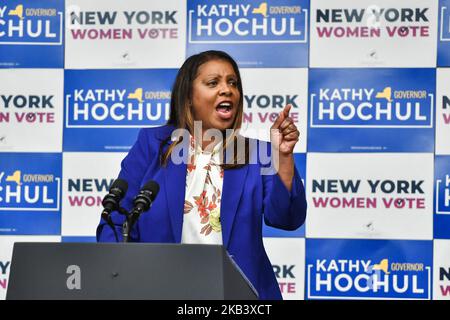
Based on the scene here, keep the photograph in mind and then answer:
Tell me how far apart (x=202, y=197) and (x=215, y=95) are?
0.41m

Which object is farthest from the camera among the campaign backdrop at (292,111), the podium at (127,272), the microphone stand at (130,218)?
Answer: the campaign backdrop at (292,111)

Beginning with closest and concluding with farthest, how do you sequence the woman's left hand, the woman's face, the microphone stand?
1. the microphone stand
2. the woman's left hand
3. the woman's face

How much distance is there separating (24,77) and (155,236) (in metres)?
2.03

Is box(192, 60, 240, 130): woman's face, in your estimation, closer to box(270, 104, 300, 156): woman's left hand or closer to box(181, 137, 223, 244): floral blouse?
box(181, 137, 223, 244): floral blouse

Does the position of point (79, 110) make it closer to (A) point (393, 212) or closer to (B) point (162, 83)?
(B) point (162, 83)

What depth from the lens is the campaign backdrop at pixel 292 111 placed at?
4.06 metres

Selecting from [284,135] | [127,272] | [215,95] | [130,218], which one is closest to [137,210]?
A: [130,218]

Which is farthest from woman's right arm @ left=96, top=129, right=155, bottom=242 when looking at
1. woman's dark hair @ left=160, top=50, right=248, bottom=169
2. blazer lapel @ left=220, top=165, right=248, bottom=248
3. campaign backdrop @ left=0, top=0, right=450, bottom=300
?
campaign backdrop @ left=0, top=0, right=450, bottom=300

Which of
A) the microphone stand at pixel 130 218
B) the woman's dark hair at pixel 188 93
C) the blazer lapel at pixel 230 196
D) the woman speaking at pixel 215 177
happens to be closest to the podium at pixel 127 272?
the microphone stand at pixel 130 218

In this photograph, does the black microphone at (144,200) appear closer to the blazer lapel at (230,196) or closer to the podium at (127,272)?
the podium at (127,272)

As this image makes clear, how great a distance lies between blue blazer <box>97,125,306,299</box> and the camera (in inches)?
101

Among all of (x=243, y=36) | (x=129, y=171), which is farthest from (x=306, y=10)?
(x=129, y=171)

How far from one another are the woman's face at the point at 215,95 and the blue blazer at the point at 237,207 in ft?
0.75

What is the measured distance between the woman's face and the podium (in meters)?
→ 1.15
